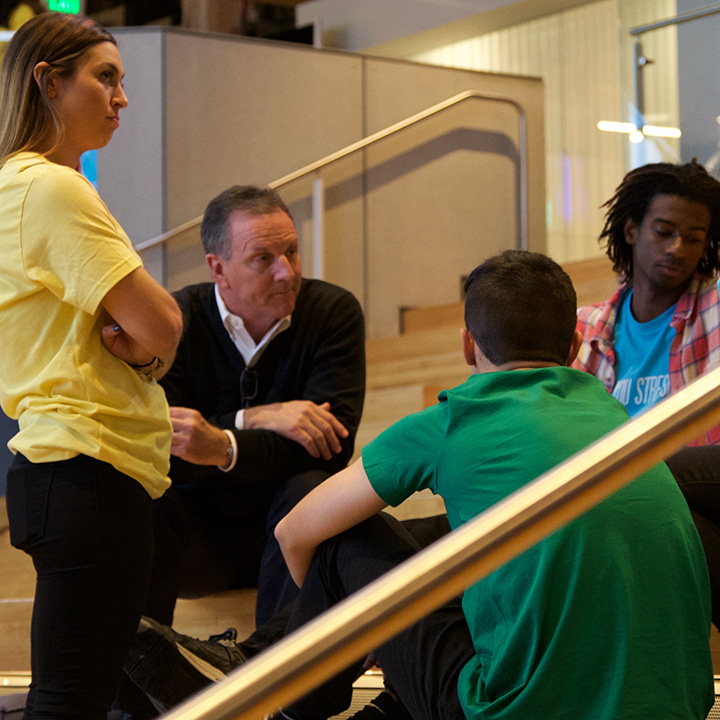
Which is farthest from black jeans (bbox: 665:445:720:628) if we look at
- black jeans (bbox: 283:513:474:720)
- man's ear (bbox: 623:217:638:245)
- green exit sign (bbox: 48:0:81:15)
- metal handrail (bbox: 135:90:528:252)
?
green exit sign (bbox: 48:0:81:15)

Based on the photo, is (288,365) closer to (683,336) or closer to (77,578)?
(683,336)

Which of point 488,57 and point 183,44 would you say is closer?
point 183,44

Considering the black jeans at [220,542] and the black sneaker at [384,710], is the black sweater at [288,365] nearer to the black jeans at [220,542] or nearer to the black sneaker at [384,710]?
the black jeans at [220,542]

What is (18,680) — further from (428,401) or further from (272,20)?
(272,20)

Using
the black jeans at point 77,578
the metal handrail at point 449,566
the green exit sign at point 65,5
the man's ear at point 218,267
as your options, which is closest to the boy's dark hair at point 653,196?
the man's ear at point 218,267

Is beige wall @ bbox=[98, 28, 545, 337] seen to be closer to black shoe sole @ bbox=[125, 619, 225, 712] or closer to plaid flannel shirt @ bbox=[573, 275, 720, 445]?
plaid flannel shirt @ bbox=[573, 275, 720, 445]

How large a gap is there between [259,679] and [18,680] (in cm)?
162

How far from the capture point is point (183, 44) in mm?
4375

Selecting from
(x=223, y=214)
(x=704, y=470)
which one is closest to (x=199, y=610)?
(x=223, y=214)

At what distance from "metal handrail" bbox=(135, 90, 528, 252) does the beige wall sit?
0.05 metres

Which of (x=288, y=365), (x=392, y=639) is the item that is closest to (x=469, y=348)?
(x=392, y=639)

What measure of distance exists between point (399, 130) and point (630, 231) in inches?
99.3

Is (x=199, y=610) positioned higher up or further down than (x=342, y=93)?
further down

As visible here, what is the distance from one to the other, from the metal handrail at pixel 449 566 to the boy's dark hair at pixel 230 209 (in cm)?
160
